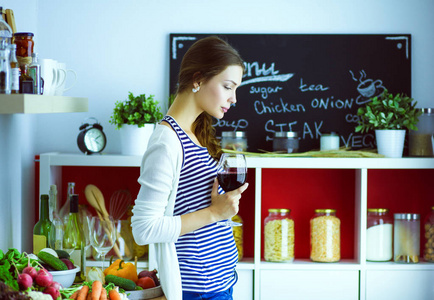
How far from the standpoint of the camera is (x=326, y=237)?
309 centimetres

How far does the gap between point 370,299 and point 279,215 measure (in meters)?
0.61

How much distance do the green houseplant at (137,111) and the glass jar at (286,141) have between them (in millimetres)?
617

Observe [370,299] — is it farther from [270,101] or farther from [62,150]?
[62,150]

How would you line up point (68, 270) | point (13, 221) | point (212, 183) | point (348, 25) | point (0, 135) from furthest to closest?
point (348, 25)
point (13, 221)
point (0, 135)
point (68, 270)
point (212, 183)

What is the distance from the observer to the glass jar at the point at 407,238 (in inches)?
122

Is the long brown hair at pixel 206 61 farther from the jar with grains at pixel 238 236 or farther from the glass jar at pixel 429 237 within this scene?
the glass jar at pixel 429 237

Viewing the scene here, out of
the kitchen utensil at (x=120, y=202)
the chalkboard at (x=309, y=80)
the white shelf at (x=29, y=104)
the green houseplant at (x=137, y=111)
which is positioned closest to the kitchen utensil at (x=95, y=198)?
the kitchen utensil at (x=120, y=202)

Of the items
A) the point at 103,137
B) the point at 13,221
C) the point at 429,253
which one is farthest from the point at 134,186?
the point at 429,253

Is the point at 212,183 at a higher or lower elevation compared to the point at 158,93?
lower

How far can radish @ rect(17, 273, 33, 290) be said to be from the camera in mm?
1607

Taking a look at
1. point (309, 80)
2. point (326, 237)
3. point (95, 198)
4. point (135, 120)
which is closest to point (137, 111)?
point (135, 120)

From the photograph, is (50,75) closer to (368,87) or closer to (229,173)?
(229,173)

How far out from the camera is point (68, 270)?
6.44 feet

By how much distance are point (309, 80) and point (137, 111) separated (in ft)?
3.04
